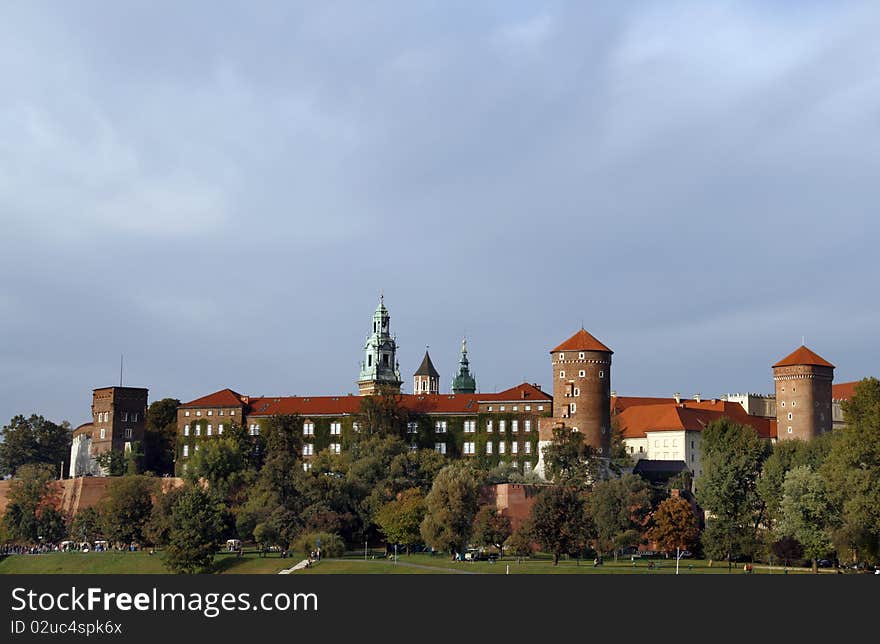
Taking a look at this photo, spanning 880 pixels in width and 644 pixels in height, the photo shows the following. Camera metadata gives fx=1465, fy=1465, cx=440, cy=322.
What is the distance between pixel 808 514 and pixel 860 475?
954cm

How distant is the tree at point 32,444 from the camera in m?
129

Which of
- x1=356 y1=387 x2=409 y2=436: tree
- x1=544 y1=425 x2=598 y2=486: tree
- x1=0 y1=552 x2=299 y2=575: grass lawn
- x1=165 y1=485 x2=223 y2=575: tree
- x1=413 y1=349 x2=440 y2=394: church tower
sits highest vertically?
x1=413 y1=349 x2=440 y2=394: church tower

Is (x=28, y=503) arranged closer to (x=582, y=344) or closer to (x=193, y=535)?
(x=193, y=535)

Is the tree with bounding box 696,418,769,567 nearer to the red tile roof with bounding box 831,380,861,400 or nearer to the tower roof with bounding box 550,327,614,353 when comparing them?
the tower roof with bounding box 550,327,614,353

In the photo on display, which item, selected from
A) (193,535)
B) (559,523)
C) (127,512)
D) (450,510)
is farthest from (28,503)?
(559,523)

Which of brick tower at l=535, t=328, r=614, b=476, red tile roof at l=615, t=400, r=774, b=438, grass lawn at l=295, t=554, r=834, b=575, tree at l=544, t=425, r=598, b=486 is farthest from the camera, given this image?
red tile roof at l=615, t=400, r=774, b=438

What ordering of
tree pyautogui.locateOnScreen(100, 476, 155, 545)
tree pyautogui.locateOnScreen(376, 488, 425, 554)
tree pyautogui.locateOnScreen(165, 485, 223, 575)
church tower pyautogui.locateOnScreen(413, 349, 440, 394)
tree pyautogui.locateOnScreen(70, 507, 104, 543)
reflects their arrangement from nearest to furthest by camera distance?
tree pyautogui.locateOnScreen(165, 485, 223, 575), tree pyautogui.locateOnScreen(376, 488, 425, 554), tree pyautogui.locateOnScreen(100, 476, 155, 545), tree pyautogui.locateOnScreen(70, 507, 104, 543), church tower pyautogui.locateOnScreen(413, 349, 440, 394)

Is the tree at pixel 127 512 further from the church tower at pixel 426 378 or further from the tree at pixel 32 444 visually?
the church tower at pixel 426 378

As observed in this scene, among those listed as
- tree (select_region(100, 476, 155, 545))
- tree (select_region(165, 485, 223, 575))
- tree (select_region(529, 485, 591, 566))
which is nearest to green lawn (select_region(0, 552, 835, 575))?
tree (select_region(529, 485, 591, 566))

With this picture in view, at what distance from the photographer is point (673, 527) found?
8788 centimetres

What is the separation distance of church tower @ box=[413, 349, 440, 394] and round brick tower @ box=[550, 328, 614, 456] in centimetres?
8539

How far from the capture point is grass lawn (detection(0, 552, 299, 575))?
86.1 metres
